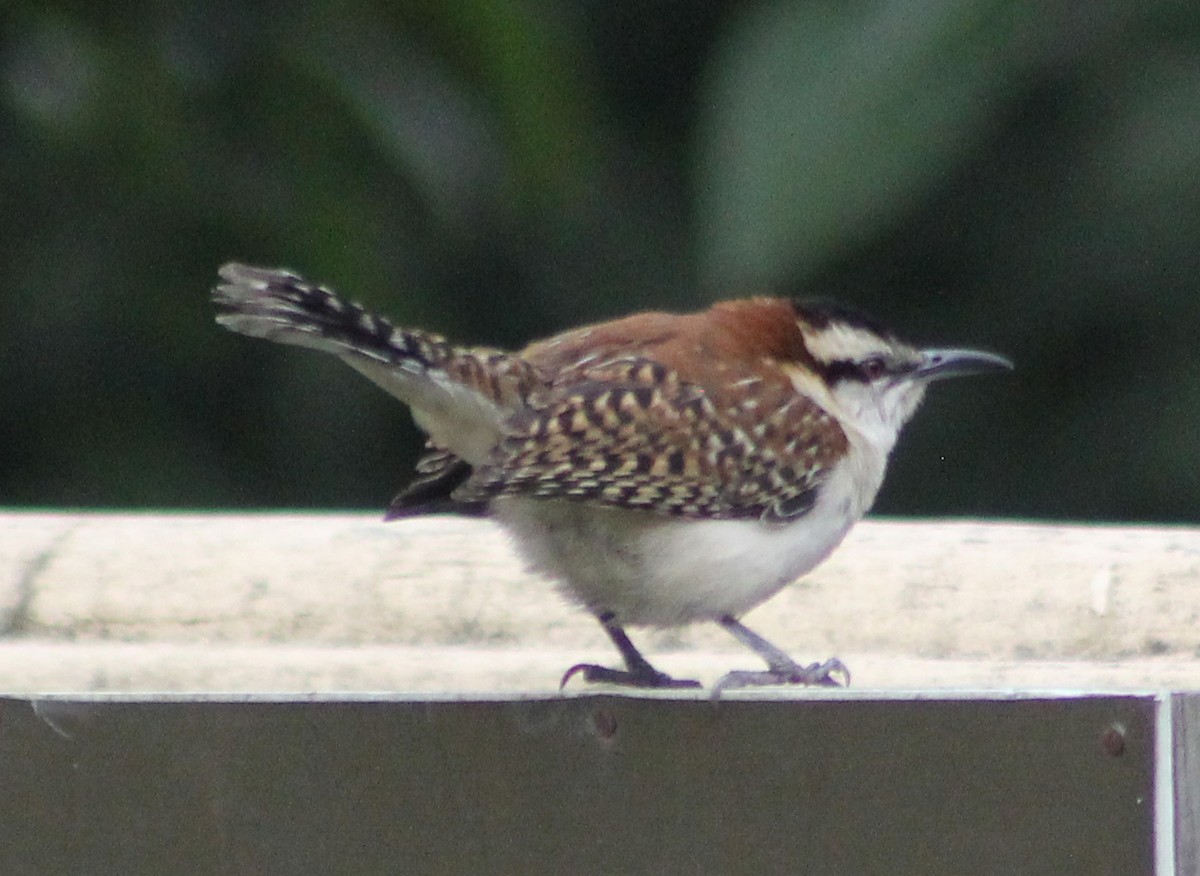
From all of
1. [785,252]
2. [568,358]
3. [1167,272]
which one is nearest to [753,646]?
[568,358]

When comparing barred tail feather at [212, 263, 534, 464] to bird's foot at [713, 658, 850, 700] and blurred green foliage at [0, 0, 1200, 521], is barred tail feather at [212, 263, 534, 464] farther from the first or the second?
blurred green foliage at [0, 0, 1200, 521]

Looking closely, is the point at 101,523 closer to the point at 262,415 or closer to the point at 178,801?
the point at 262,415

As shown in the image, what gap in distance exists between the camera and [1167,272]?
466cm

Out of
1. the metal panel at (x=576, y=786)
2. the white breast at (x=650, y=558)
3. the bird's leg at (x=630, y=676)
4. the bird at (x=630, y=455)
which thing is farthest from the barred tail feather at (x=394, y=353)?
the metal panel at (x=576, y=786)

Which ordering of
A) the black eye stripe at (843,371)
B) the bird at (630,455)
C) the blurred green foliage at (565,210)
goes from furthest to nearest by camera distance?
the blurred green foliage at (565,210) → the black eye stripe at (843,371) → the bird at (630,455)

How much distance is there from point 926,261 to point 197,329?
1.84 meters

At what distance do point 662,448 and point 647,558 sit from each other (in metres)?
0.17

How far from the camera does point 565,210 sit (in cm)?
496

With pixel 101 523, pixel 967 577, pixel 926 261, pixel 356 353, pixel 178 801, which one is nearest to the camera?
pixel 178 801

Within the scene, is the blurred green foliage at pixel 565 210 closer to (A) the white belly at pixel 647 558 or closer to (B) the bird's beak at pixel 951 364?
(B) the bird's beak at pixel 951 364

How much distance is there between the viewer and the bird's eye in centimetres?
346

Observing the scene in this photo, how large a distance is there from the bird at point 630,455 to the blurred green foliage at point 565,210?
1145 mm

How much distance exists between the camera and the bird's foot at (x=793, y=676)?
277cm

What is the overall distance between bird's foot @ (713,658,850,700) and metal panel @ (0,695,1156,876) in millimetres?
567
